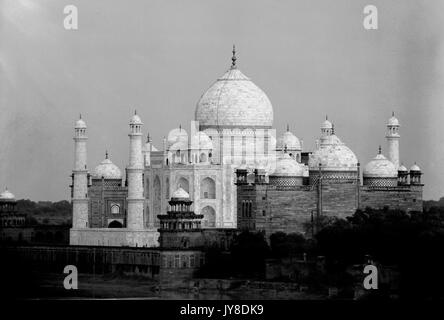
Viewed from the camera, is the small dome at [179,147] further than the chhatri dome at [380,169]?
No

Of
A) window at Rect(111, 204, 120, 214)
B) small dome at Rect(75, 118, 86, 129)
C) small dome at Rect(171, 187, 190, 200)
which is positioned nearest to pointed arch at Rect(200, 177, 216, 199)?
small dome at Rect(171, 187, 190, 200)

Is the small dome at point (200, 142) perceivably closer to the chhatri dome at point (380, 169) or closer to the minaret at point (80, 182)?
the minaret at point (80, 182)

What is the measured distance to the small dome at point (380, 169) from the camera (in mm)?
110562

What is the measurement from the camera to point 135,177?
110375mm

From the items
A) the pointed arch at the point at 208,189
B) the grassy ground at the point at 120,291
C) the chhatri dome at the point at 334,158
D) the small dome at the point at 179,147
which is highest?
the small dome at the point at 179,147

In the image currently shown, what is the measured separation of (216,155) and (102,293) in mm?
13224

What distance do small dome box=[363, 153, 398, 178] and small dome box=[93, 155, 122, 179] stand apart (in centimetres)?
1054

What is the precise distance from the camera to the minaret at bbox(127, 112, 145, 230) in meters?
110

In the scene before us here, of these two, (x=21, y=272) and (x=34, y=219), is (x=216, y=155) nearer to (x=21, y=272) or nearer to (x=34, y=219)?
(x=21, y=272)

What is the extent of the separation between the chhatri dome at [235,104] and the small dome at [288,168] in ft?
9.11

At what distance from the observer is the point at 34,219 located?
128 m

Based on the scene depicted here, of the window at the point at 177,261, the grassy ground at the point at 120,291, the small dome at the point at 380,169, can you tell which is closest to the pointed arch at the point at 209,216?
the grassy ground at the point at 120,291

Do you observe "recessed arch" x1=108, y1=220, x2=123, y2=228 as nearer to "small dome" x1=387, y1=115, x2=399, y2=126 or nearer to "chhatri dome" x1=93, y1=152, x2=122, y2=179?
"chhatri dome" x1=93, y1=152, x2=122, y2=179
